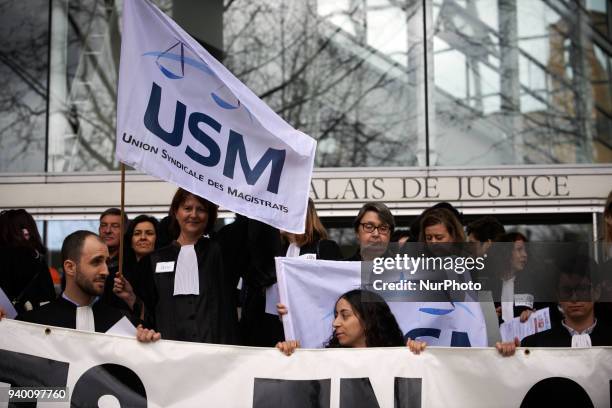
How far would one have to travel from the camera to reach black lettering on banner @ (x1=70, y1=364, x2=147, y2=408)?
6.54 meters

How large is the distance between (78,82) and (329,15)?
2621mm

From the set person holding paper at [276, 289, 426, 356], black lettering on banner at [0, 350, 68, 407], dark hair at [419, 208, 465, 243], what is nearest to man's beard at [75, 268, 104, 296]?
black lettering on banner at [0, 350, 68, 407]

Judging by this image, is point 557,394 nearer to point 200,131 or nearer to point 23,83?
point 200,131

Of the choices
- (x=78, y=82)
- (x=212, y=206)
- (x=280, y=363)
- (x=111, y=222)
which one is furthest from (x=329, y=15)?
(x=280, y=363)

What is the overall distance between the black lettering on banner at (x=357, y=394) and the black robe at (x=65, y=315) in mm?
1414

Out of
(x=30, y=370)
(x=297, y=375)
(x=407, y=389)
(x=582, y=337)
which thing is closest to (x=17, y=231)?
(x=30, y=370)

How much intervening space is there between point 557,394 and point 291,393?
4.60ft

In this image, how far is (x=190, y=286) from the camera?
734 centimetres

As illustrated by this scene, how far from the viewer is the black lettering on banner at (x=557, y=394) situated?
21.5 ft

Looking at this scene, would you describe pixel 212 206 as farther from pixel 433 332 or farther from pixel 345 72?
pixel 345 72

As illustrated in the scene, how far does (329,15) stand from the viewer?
41.1 feet

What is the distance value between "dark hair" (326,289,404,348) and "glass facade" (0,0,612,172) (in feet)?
17.5

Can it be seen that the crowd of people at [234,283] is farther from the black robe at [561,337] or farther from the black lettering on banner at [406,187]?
the black lettering on banner at [406,187]

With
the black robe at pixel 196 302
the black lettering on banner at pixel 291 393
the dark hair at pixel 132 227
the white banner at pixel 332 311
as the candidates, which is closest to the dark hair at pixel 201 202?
the black robe at pixel 196 302
